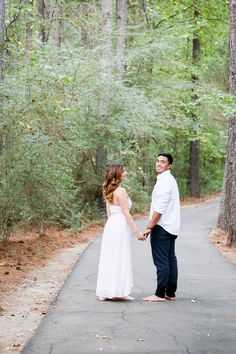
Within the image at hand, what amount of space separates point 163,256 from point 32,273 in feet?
12.3

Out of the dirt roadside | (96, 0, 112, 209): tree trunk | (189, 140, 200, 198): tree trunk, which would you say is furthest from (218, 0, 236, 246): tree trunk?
(189, 140, 200, 198): tree trunk

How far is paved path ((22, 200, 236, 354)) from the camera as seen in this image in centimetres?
600

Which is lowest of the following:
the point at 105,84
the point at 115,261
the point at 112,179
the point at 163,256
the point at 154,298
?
the point at 154,298

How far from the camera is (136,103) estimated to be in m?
21.2

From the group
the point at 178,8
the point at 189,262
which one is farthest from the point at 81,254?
the point at 178,8

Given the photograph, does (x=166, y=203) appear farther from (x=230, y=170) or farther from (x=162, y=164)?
(x=230, y=170)

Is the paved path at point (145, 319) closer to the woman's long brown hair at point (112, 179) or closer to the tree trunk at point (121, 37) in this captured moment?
the woman's long brown hair at point (112, 179)

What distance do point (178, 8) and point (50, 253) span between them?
2137 cm

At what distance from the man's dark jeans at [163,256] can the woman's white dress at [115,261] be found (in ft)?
1.42

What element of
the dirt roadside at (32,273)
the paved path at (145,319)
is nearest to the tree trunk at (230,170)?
the dirt roadside at (32,273)

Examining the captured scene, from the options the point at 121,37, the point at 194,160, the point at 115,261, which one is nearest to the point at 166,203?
the point at 115,261

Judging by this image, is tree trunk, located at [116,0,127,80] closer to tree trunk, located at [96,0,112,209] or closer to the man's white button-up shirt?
tree trunk, located at [96,0,112,209]

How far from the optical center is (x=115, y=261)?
8.41 metres

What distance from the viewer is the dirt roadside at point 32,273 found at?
7066 millimetres
